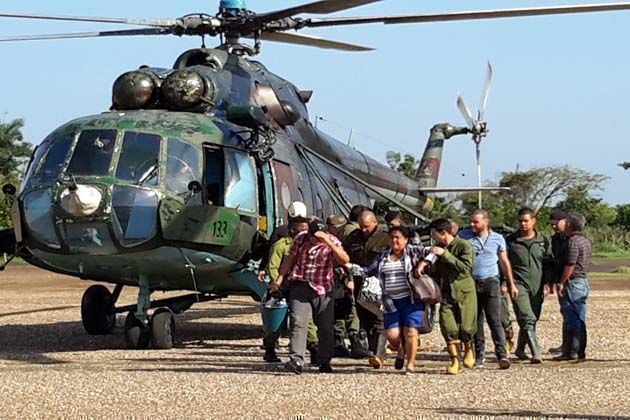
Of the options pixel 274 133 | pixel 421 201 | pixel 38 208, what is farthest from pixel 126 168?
pixel 421 201

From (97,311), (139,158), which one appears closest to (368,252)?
(139,158)

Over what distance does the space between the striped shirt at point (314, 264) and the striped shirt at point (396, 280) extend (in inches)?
21.9

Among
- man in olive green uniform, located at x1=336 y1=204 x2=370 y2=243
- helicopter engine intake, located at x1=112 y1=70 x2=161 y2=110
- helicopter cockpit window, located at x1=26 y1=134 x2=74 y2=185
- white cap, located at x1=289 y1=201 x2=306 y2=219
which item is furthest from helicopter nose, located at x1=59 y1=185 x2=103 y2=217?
man in olive green uniform, located at x1=336 y1=204 x2=370 y2=243

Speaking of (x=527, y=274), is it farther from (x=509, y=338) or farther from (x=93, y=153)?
(x=93, y=153)

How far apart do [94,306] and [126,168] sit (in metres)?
3.55

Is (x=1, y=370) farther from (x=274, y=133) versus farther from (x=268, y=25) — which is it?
(x=268, y=25)

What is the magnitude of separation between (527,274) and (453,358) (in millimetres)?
1779

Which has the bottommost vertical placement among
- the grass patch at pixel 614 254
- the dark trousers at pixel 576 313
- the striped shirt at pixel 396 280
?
the grass patch at pixel 614 254

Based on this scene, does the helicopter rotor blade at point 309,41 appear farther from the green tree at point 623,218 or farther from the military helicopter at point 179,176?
the green tree at point 623,218

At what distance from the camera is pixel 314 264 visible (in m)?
10.6

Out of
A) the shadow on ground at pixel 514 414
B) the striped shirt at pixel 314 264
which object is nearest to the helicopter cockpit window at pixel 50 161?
the striped shirt at pixel 314 264

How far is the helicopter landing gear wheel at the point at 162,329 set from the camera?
13.1 m

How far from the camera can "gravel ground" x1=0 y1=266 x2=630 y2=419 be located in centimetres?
815

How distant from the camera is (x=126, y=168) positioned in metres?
12.5
